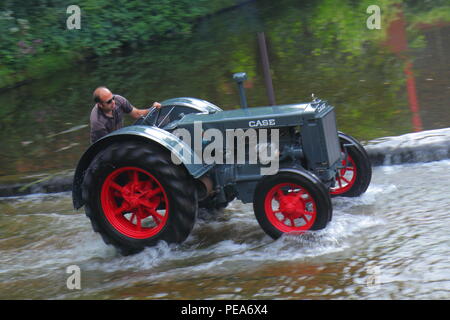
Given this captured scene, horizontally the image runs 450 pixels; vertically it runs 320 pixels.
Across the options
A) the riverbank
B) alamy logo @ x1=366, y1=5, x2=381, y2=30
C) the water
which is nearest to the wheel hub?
the water

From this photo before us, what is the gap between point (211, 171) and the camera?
20.0 feet

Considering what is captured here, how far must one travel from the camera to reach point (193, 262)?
573 centimetres

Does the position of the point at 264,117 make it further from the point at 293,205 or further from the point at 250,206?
the point at 250,206

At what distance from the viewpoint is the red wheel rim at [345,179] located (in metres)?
6.60

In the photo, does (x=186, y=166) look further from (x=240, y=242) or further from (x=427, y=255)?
(x=427, y=255)

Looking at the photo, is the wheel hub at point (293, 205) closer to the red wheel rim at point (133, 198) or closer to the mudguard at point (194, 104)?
the red wheel rim at point (133, 198)

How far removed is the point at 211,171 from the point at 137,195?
0.68 metres

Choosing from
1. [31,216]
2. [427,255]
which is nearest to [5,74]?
[31,216]

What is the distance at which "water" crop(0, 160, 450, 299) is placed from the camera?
4879 millimetres

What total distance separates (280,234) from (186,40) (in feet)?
38.8

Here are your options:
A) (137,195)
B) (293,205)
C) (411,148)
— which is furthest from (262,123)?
(411,148)

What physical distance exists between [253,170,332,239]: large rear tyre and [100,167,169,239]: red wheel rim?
0.86m
